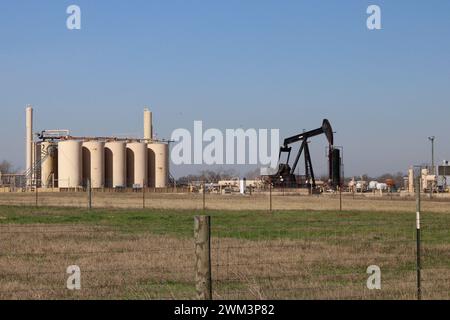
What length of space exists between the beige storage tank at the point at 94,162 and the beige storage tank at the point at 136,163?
12.2 feet

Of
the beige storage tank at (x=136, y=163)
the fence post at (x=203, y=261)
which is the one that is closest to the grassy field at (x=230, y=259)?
the fence post at (x=203, y=261)

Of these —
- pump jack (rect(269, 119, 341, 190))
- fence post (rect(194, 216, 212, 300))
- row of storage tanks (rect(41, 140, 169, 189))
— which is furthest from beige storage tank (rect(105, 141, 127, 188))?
fence post (rect(194, 216, 212, 300))

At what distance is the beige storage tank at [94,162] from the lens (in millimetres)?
86500

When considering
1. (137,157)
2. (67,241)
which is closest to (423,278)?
(67,241)

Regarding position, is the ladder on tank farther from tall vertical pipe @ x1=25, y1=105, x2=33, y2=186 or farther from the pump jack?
the pump jack

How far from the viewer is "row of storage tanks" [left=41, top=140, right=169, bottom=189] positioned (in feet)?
280

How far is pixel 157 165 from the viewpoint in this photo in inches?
3602

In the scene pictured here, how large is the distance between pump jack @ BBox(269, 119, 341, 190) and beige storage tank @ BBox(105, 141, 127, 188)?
17.1 m

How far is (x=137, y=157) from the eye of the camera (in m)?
89.4

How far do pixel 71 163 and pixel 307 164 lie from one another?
2594 centimetres

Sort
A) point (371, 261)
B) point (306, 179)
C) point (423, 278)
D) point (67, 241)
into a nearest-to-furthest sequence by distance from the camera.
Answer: point (423, 278) < point (371, 261) < point (67, 241) < point (306, 179)

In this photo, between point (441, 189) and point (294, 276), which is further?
point (441, 189)

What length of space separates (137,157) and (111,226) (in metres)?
66.2
